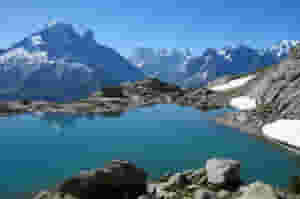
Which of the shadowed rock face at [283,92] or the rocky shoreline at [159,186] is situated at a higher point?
the shadowed rock face at [283,92]

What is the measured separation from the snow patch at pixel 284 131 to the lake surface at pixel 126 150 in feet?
10.2

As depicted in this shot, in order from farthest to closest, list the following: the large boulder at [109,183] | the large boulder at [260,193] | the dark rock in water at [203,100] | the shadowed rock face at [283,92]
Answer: the dark rock in water at [203,100], the shadowed rock face at [283,92], the large boulder at [109,183], the large boulder at [260,193]

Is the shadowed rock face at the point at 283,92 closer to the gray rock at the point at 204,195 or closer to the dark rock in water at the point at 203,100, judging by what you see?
the dark rock in water at the point at 203,100

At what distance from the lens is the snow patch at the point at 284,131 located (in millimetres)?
43256

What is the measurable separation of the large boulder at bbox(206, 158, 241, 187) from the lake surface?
4717 millimetres

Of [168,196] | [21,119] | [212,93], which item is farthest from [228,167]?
[212,93]

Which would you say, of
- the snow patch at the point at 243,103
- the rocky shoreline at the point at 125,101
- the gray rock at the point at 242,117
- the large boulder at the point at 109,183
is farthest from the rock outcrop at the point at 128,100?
the large boulder at the point at 109,183

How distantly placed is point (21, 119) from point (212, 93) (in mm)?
81627

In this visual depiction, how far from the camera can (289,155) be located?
124 feet

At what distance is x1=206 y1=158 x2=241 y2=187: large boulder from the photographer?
25359 millimetres

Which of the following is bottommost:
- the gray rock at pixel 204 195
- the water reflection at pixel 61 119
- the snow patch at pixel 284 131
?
the water reflection at pixel 61 119

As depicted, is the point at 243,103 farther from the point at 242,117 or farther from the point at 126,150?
the point at 126,150

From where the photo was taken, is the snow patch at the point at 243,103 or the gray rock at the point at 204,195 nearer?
the gray rock at the point at 204,195

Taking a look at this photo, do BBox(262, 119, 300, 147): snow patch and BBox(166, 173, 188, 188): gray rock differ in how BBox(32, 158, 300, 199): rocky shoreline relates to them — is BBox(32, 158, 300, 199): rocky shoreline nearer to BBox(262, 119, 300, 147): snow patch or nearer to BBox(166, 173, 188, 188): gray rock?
BBox(166, 173, 188, 188): gray rock
